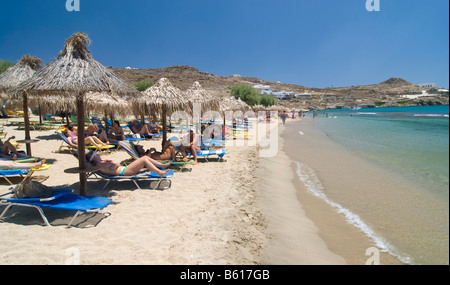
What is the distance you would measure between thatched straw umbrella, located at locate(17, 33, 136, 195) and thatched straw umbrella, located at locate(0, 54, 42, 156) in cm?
298

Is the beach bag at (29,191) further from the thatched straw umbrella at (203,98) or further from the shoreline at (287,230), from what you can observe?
the thatched straw umbrella at (203,98)

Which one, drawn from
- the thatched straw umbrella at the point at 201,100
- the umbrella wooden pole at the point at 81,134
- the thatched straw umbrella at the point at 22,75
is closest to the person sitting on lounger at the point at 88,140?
the thatched straw umbrella at the point at 22,75

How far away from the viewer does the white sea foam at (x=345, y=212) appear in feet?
10.4

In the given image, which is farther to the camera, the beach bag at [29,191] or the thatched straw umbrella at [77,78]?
the thatched straw umbrella at [77,78]

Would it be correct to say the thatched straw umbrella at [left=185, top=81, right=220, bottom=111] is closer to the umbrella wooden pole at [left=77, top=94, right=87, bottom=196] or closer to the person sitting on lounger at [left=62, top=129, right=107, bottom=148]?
the person sitting on lounger at [left=62, top=129, right=107, bottom=148]

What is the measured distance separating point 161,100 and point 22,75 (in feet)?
12.0

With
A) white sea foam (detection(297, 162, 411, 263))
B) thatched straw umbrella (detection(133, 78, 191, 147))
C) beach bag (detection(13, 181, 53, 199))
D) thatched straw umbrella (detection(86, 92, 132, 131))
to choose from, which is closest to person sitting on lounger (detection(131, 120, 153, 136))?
thatched straw umbrella (detection(86, 92, 132, 131))

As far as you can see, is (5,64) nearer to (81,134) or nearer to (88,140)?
(88,140)

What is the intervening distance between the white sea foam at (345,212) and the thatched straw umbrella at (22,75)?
7075 millimetres

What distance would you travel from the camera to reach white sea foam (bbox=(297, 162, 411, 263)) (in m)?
3.17

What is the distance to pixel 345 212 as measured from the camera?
4.34 m
